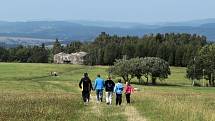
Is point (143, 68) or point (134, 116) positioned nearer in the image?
point (134, 116)

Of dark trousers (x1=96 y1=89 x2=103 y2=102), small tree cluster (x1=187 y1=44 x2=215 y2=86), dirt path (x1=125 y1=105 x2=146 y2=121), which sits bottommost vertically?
small tree cluster (x1=187 y1=44 x2=215 y2=86)

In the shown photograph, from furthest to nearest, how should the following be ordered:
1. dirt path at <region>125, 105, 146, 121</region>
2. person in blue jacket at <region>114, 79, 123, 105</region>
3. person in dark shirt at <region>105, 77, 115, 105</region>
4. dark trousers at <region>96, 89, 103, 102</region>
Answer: dark trousers at <region>96, 89, 103, 102</region> < person in dark shirt at <region>105, 77, 115, 105</region> < person in blue jacket at <region>114, 79, 123, 105</region> < dirt path at <region>125, 105, 146, 121</region>

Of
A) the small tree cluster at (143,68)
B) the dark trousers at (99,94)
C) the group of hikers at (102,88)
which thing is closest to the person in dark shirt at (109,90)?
the group of hikers at (102,88)

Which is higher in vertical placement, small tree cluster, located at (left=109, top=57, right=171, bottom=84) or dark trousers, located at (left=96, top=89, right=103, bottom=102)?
dark trousers, located at (left=96, top=89, right=103, bottom=102)

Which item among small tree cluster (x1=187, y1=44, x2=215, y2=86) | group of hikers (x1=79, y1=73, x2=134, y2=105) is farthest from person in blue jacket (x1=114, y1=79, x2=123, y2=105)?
small tree cluster (x1=187, y1=44, x2=215, y2=86)

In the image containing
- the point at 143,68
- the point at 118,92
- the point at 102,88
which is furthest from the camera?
the point at 143,68

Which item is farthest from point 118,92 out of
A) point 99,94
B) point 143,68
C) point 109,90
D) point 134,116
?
point 143,68

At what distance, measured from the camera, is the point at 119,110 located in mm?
31188

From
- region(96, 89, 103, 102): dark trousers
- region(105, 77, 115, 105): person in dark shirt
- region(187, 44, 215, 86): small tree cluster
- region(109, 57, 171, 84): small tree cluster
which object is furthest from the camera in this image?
Answer: region(187, 44, 215, 86): small tree cluster

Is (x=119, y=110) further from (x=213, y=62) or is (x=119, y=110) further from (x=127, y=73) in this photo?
(x=213, y=62)

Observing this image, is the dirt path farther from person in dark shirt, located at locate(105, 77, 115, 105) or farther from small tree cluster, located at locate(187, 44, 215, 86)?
small tree cluster, located at locate(187, 44, 215, 86)

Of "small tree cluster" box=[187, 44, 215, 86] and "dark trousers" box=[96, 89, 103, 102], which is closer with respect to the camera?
"dark trousers" box=[96, 89, 103, 102]

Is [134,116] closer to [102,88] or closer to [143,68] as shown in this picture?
[102,88]

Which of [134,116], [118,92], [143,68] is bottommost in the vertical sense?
[143,68]
